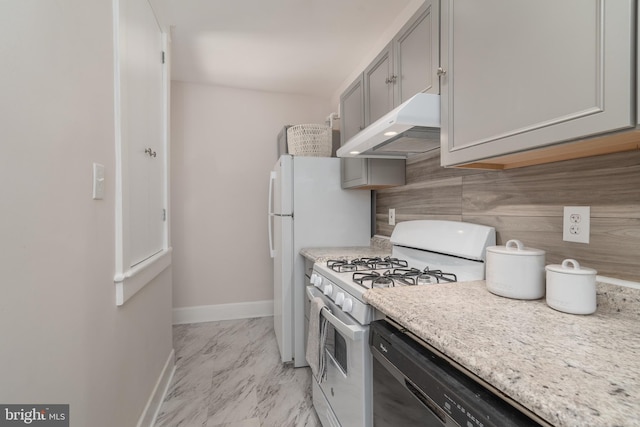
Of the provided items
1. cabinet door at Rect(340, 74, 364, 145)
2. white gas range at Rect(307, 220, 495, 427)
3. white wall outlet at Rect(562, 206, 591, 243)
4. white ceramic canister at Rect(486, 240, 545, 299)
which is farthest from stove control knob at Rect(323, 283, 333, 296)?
cabinet door at Rect(340, 74, 364, 145)

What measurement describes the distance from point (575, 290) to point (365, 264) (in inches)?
37.0

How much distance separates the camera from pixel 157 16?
1.86 meters

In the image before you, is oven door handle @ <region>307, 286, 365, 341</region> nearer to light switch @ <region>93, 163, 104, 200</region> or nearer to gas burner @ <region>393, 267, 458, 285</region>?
gas burner @ <region>393, 267, 458, 285</region>

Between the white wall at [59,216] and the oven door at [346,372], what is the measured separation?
2.93 feet

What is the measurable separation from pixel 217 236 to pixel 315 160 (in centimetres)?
155

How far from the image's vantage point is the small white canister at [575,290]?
2.61 ft

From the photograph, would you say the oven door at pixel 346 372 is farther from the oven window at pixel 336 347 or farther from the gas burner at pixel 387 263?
the gas burner at pixel 387 263

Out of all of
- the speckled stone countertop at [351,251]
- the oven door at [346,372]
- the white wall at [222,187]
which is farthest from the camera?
the white wall at [222,187]

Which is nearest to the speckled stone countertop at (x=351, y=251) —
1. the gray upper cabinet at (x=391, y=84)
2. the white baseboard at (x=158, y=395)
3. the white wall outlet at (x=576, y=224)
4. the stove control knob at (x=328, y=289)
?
the stove control knob at (x=328, y=289)

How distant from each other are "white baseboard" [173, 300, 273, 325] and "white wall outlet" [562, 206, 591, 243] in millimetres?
2887

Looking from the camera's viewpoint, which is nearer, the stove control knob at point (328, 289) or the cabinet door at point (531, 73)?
the cabinet door at point (531, 73)

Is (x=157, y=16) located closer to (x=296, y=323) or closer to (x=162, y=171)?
(x=162, y=171)

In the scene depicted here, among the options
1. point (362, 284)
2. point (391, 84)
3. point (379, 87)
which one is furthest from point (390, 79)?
point (362, 284)

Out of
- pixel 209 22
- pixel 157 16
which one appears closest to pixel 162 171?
pixel 157 16
